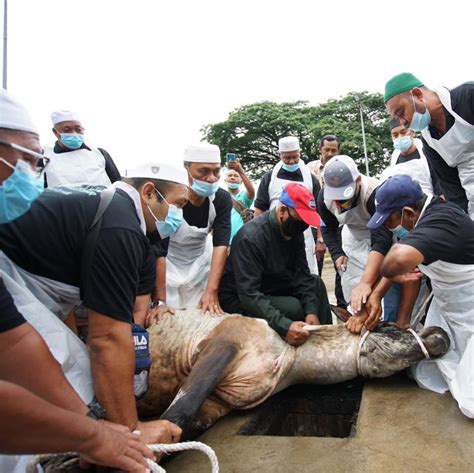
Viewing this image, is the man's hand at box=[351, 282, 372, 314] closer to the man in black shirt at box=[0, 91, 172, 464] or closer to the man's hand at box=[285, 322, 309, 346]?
the man's hand at box=[285, 322, 309, 346]

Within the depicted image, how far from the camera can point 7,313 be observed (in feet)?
5.65

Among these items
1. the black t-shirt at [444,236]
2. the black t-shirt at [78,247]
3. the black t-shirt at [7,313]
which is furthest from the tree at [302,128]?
the black t-shirt at [7,313]

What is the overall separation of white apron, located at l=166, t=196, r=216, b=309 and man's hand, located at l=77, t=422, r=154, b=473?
102 inches

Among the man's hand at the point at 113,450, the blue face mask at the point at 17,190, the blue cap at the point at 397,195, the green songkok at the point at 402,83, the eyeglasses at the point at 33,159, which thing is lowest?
the man's hand at the point at 113,450

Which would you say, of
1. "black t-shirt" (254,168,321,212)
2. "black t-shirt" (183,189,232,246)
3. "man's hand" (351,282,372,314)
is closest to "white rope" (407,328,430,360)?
"man's hand" (351,282,372,314)

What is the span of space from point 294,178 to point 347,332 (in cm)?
242

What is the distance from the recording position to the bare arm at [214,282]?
3901 millimetres

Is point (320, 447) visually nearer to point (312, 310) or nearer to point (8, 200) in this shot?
point (312, 310)

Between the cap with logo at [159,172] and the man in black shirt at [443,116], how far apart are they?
1786 mm

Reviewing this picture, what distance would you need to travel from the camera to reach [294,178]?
220 inches

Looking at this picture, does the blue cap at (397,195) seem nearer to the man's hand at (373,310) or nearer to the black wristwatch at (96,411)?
the man's hand at (373,310)

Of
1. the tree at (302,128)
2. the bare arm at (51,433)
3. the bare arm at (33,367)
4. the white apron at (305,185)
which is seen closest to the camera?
the bare arm at (51,433)

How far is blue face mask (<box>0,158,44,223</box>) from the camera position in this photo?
1.71 metres

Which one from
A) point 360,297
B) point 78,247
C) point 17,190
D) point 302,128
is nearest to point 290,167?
point 360,297
